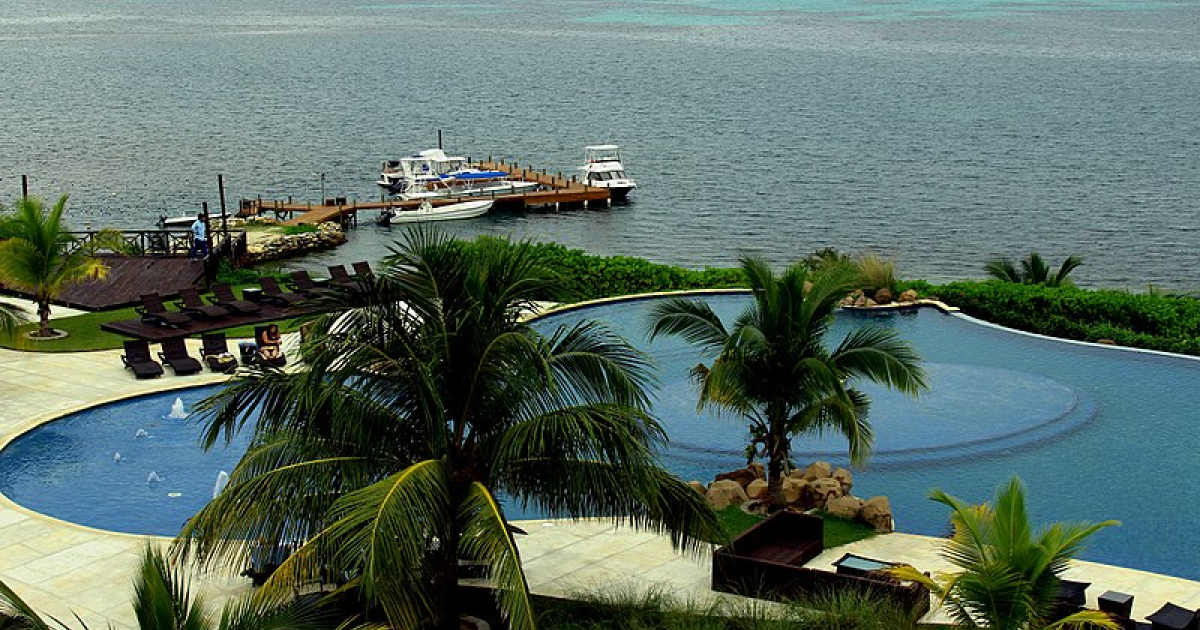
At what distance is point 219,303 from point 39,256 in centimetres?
383

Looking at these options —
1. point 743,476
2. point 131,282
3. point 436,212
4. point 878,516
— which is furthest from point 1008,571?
point 436,212

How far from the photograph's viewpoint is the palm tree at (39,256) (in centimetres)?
2816

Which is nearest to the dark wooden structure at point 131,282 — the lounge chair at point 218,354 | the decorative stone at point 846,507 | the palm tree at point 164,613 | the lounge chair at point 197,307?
the lounge chair at point 197,307

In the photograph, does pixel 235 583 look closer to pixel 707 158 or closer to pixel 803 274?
pixel 803 274

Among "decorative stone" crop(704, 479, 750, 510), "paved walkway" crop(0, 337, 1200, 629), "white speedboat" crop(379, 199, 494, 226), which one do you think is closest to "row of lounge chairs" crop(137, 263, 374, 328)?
"paved walkway" crop(0, 337, 1200, 629)

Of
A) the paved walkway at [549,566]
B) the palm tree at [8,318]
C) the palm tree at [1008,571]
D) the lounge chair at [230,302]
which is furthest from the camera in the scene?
the lounge chair at [230,302]

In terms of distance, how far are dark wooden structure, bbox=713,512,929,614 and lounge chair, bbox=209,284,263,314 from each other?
16493 millimetres

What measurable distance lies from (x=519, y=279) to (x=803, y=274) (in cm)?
566

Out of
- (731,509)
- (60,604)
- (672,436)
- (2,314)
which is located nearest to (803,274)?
(731,509)

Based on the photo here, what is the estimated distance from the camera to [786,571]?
51.3 ft

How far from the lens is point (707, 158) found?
8138 centimetres

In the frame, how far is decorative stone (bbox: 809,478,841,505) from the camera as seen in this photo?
19.1 meters

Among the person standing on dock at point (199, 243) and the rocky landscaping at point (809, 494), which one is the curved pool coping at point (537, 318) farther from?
the person standing on dock at point (199, 243)

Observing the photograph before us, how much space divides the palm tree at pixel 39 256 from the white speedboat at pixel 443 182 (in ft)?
111
